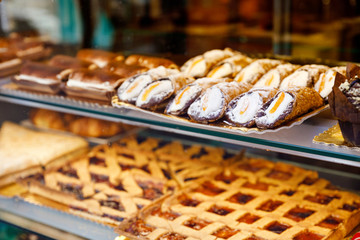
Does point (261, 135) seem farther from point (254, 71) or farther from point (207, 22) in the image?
point (207, 22)

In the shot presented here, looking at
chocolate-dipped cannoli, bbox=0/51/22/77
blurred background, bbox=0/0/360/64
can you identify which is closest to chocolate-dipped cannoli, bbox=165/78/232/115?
chocolate-dipped cannoli, bbox=0/51/22/77

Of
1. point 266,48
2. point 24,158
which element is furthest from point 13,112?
point 266,48

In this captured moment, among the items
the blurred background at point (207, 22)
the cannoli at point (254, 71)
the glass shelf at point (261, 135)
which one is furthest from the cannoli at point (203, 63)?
the blurred background at point (207, 22)

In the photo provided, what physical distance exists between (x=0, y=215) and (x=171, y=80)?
3.43ft

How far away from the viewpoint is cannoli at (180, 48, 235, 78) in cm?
188

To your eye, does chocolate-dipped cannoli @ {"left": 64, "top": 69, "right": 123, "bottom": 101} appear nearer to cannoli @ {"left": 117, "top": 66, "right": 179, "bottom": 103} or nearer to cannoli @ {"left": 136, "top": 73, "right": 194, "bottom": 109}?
cannoli @ {"left": 117, "top": 66, "right": 179, "bottom": 103}

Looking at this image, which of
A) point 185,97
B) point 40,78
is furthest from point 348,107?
point 40,78

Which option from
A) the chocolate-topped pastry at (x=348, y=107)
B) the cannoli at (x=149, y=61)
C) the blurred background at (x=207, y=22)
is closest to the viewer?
the chocolate-topped pastry at (x=348, y=107)

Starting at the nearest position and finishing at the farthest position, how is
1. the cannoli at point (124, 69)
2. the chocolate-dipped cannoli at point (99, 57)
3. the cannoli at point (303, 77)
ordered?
the cannoli at point (303, 77), the cannoli at point (124, 69), the chocolate-dipped cannoli at point (99, 57)

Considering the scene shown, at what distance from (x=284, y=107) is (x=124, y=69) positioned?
78 cm

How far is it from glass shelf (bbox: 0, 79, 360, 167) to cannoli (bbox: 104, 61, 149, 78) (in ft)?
0.69

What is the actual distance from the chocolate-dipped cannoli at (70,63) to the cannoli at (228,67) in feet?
1.89

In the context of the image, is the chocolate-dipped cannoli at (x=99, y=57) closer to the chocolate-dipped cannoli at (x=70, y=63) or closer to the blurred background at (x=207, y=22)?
the chocolate-dipped cannoli at (x=70, y=63)

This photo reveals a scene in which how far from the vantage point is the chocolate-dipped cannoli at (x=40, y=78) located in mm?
1915
